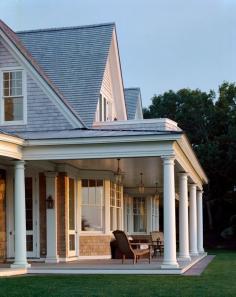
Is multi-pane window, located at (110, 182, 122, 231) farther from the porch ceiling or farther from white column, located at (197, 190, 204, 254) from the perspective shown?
white column, located at (197, 190, 204, 254)

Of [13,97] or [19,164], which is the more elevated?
[13,97]

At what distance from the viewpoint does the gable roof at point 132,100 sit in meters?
27.1

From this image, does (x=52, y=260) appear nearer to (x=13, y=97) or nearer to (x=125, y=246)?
(x=125, y=246)

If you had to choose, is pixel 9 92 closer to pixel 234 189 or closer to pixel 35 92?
pixel 35 92

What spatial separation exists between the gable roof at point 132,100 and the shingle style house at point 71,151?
3689mm

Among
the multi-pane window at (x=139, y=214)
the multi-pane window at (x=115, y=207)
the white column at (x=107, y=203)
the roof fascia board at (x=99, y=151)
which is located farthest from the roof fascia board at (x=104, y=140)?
the multi-pane window at (x=139, y=214)

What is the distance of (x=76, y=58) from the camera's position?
20.8 metres

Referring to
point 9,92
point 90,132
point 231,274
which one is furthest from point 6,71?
point 231,274

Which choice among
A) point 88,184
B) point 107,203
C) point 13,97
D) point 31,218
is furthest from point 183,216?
point 13,97

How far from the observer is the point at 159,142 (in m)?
15.5

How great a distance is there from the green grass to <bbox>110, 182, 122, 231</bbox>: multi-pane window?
6961 millimetres

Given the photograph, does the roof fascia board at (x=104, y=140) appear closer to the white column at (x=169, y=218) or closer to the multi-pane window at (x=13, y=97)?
the white column at (x=169, y=218)

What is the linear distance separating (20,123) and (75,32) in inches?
206

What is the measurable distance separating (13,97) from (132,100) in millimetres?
10105
